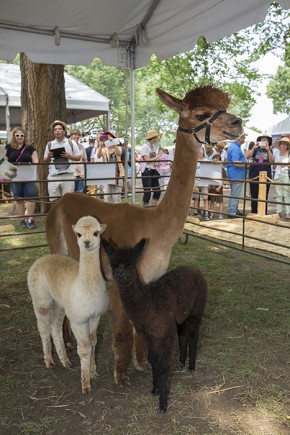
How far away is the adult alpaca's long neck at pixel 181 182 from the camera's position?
2.55m

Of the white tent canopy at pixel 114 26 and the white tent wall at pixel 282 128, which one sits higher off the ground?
the white tent wall at pixel 282 128

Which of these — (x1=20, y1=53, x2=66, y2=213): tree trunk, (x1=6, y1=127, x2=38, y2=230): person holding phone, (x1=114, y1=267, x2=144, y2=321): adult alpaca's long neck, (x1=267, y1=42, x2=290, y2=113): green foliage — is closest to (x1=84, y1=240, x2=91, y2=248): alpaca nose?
(x1=114, y1=267, x2=144, y2=321): adult alpaca's long neck

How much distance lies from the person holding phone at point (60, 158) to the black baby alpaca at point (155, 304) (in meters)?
4.08

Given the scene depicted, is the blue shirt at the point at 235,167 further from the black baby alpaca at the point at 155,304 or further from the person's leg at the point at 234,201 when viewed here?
the black baby alpaca at the point at 155,304

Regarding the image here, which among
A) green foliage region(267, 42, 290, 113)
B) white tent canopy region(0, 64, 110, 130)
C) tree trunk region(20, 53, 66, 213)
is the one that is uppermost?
green foliage region(267, 42, 290, 113)

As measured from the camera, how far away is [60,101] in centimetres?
849

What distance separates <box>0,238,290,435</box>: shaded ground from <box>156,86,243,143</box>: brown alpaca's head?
66.3 inches

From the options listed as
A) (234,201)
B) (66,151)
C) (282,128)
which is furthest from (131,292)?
(282,128)

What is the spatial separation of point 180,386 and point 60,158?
15.1ft

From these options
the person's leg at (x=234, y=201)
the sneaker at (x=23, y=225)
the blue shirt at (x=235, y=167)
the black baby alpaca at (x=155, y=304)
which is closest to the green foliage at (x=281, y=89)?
the blue shirt at (x=235, y=167)

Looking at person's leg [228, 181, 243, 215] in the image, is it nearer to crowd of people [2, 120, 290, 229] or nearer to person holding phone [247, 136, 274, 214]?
crowd of people [2, 120, 290, 229]

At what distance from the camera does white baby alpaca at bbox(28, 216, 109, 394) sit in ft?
8.14

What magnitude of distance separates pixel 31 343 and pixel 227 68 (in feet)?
59.0

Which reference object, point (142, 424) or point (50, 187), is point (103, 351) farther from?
point (50, 187)
